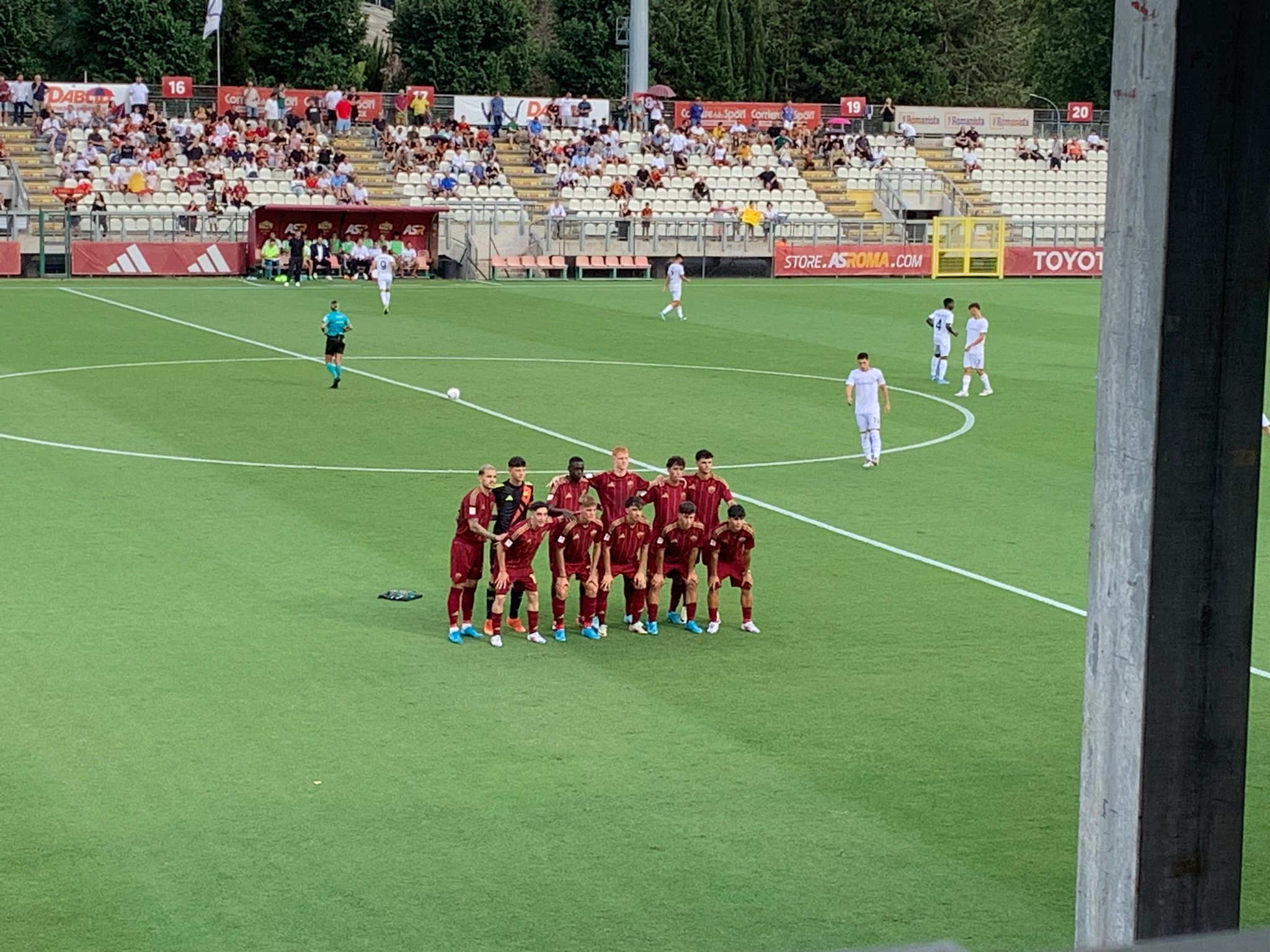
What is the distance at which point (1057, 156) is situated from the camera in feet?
234

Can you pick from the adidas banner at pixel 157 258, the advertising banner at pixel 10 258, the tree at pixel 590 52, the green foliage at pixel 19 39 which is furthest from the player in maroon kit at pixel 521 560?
the tree at pixel 590 52

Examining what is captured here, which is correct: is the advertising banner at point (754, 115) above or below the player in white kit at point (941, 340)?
above

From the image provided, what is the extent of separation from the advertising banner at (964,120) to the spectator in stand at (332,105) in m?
22.0

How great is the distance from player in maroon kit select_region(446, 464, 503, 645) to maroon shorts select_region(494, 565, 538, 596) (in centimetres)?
23

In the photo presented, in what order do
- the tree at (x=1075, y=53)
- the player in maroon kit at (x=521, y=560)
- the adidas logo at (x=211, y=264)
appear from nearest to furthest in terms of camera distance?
the player in maroon kit at (x=521, y=560)
the adidas logo at (x=211, y=264)
the tree at (x=1075, y=53)

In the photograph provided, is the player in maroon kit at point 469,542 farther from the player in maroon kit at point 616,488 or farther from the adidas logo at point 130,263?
the adidas logo at point 130,263

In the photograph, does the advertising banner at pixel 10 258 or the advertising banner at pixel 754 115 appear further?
the advertising banner at pixel 754 115

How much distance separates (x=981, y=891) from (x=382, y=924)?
125 inches

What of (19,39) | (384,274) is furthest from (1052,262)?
(19,39)

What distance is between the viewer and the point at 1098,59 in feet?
299

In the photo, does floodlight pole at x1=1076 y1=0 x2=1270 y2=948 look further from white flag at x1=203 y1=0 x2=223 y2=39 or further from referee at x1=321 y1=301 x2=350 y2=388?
white flag at x1=203 y1=0 x2=223 y2=39

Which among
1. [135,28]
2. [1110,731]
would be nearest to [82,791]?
[1110,731]

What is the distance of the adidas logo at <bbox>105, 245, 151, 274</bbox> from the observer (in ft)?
174

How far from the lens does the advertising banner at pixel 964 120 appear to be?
72.9 metres
